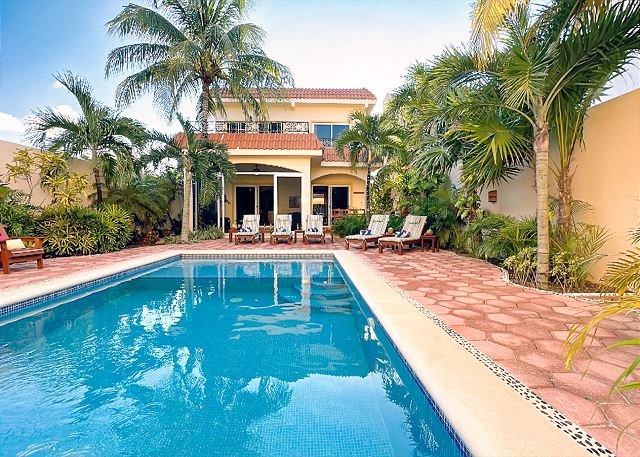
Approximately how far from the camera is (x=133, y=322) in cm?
530

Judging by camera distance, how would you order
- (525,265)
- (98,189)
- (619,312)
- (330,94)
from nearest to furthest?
(619,312) < (525,265) < (98,189) < (330,94)

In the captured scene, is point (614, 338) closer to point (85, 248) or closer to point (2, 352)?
point (2, 352)

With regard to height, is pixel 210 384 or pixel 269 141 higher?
pixel 269 141

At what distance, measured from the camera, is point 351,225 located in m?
14.7

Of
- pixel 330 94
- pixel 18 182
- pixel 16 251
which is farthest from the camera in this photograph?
pixel 330 94

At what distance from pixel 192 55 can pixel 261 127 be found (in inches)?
267

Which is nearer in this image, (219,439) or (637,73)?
(219,439)

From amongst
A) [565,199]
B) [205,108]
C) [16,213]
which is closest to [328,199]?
[205,108]

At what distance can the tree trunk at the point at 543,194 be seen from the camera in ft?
18.4

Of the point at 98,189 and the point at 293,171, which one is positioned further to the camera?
the point at 293,171

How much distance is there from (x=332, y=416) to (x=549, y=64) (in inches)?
229

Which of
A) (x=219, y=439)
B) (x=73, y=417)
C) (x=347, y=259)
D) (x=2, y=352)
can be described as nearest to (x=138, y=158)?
(x=347, y=259)

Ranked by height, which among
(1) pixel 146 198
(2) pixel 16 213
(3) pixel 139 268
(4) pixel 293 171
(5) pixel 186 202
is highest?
(4) pixel 293 171

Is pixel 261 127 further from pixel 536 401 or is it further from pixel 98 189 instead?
pixel 536 401
